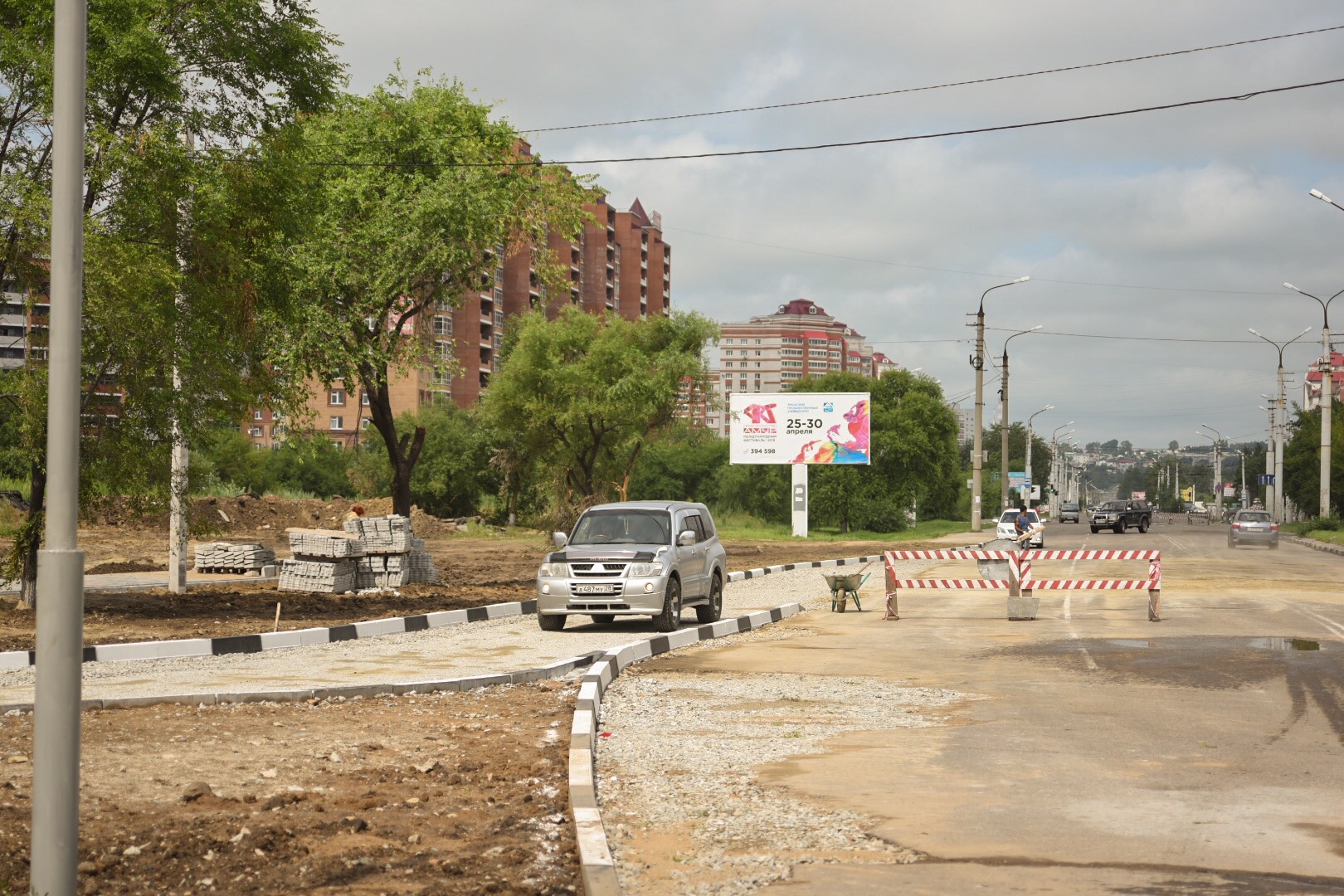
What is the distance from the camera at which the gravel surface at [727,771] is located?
6355 millimetres

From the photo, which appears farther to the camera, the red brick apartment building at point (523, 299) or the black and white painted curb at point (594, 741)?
the red brick apartment building at point (523, 299)

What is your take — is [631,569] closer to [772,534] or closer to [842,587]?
[842,587]

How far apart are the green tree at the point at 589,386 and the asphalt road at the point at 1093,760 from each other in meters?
32.1

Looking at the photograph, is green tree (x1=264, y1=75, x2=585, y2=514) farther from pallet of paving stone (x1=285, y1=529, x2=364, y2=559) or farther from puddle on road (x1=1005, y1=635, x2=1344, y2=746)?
puddle on road (x1=1005, y1=635, x2=1344, y2=746)

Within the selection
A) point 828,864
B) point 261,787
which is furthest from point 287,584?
point 828,864

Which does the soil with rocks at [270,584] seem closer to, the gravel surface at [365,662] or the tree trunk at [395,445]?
the gravel surface at [365,662]

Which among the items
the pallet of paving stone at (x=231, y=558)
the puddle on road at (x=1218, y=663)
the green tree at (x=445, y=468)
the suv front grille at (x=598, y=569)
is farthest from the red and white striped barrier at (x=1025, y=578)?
the green tree at (x=445, y=468)

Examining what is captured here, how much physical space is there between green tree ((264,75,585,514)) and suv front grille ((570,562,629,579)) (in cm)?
951

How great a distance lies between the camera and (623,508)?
20547 mm

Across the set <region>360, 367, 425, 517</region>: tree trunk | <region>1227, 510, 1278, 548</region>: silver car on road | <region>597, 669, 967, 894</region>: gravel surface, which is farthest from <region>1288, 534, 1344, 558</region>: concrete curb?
<region>597, 669, 967, 894</region>: gravel surface

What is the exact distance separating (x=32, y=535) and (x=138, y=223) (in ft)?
14.5

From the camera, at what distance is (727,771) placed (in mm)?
8734

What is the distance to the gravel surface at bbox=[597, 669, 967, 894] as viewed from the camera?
6.36 meters

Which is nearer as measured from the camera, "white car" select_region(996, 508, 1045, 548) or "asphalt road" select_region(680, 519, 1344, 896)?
"asphalt road" select_region(680, 519, 1344, 896)
